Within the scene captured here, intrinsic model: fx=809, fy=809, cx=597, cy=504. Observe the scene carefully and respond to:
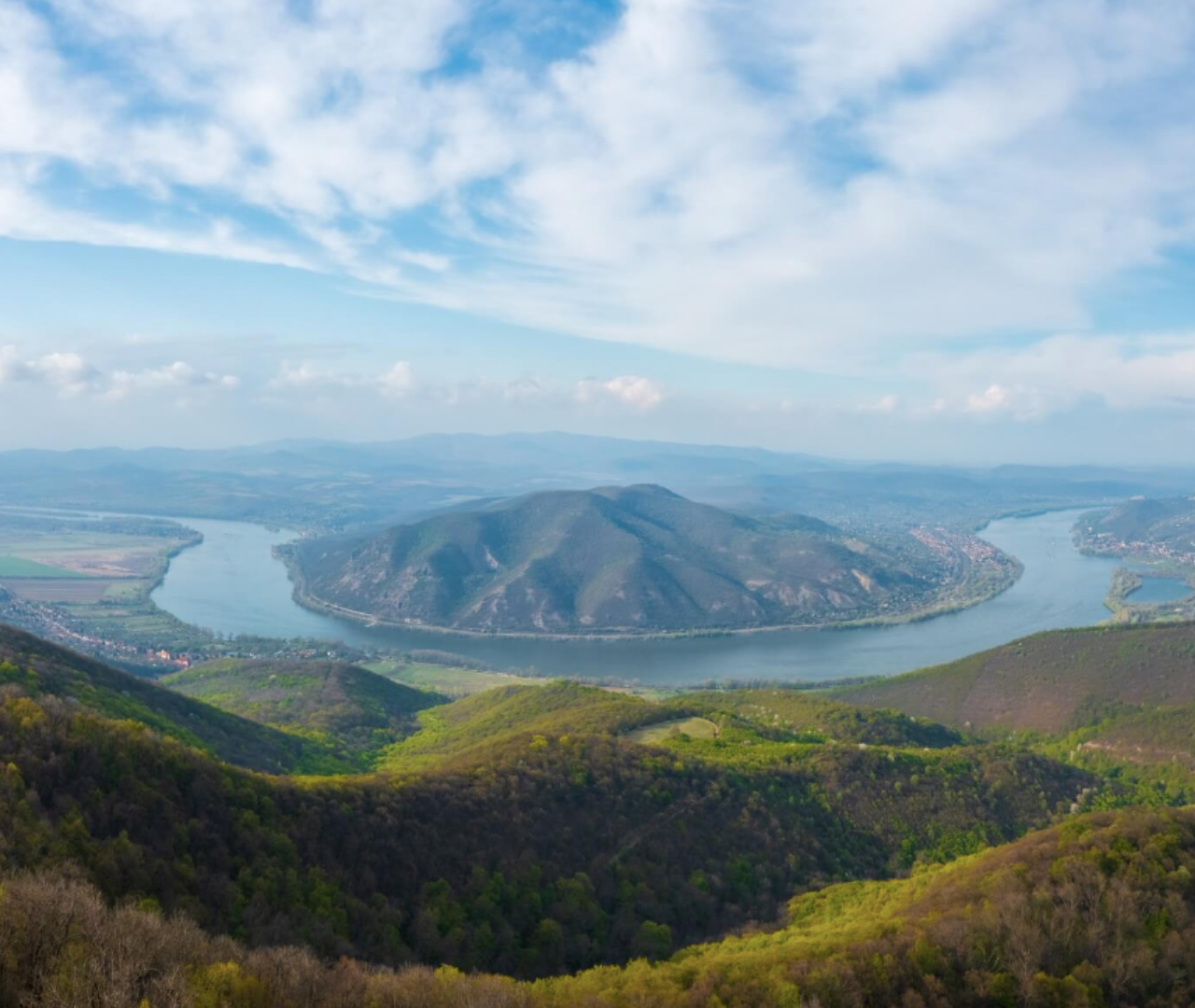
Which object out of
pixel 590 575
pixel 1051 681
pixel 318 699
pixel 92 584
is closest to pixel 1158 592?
pixel 1051 681

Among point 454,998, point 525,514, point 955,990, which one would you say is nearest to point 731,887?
point 955,990

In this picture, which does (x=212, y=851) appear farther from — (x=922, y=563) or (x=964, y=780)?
(x=922, y=563)

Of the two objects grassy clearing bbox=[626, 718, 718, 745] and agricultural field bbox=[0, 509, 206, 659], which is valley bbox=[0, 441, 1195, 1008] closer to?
grassy clearing bbox=[626, 718, 718, 745]

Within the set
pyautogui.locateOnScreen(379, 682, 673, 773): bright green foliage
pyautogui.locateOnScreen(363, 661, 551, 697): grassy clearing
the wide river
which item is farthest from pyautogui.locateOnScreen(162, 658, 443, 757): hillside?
the wide river

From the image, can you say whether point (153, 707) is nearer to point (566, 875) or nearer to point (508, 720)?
point (508, 720)

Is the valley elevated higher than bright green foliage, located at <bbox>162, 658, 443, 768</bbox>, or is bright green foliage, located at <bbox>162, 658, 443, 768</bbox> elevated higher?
the valley

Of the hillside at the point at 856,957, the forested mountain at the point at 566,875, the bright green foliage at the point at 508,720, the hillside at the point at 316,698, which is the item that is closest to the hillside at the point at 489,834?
the forested mountain at the point at 566,875
